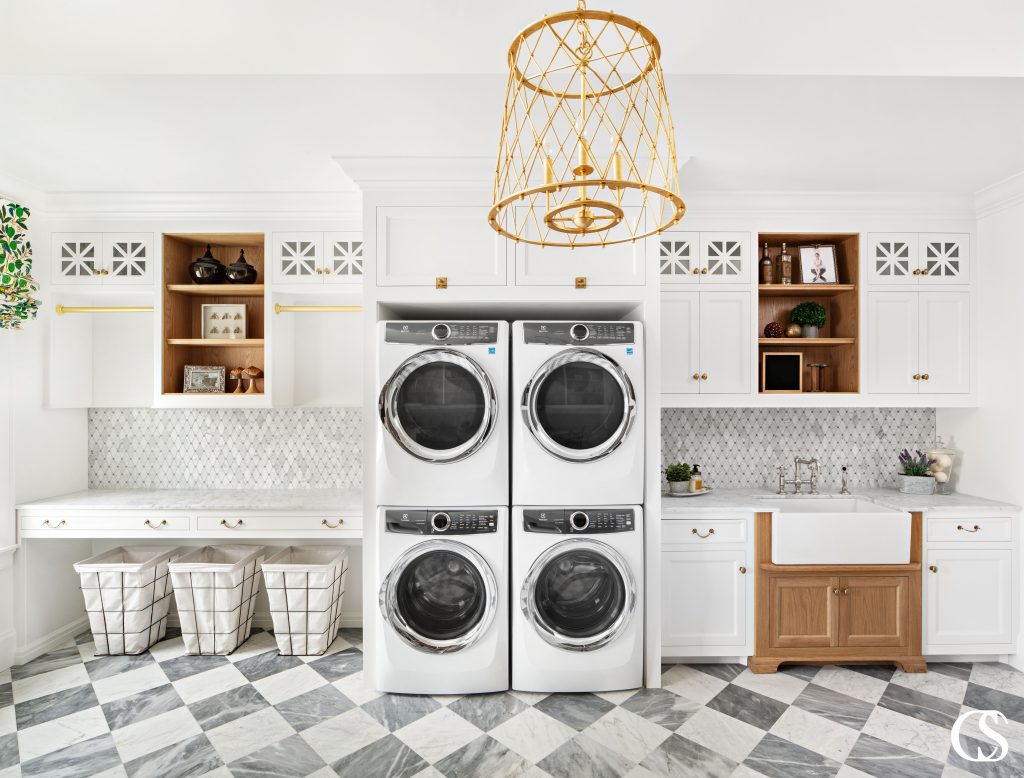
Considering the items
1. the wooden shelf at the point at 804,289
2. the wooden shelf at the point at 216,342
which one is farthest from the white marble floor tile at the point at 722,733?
the wooden shelf at the point at 216,342

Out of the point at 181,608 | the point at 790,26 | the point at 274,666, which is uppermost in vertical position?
the point at 790,26

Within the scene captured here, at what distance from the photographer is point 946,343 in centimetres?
317

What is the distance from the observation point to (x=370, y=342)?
2.68 m

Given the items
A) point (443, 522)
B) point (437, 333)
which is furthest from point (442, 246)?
point (443, 522)

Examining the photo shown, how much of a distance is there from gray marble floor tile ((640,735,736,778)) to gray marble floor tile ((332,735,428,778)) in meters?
0.86

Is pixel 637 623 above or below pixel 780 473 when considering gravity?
below

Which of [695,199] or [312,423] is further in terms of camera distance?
[312,423]

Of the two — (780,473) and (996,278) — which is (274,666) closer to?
(780,473)

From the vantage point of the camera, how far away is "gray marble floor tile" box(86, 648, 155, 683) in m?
2.88

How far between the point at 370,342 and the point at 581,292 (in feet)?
3.27

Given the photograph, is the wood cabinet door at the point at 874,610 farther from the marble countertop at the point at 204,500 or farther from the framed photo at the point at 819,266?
the marble countertop at the point at 204,500

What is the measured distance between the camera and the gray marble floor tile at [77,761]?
2143mm

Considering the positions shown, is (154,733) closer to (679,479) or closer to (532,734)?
(532,734)

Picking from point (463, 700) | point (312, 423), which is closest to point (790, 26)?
point (463, 700)
